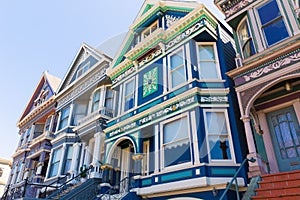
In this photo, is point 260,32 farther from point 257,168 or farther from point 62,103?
point 62,103

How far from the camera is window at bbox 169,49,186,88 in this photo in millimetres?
10617

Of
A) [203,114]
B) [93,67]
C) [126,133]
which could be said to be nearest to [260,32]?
[203,114]

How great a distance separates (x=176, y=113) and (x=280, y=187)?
4.68 meters

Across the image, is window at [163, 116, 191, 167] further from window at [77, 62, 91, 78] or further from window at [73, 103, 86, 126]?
window at [77, 62, 91, 78]

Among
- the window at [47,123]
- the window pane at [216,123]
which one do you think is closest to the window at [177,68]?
the window pane at [216,123]

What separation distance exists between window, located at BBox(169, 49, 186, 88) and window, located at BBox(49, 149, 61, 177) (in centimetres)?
1095

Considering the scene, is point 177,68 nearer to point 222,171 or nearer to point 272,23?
point 272,23

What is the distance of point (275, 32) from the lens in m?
8.49

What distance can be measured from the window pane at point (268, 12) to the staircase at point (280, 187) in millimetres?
5755

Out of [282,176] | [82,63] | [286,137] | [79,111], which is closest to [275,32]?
[286,137]

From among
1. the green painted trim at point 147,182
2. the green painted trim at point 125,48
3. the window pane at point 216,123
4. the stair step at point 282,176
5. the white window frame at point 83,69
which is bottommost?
A: the stair step at point 282,176

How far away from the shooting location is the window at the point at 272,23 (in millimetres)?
8328

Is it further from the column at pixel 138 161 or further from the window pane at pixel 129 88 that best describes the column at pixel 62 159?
the column at pixel 138 161

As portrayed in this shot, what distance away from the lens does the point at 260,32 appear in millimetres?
8859
